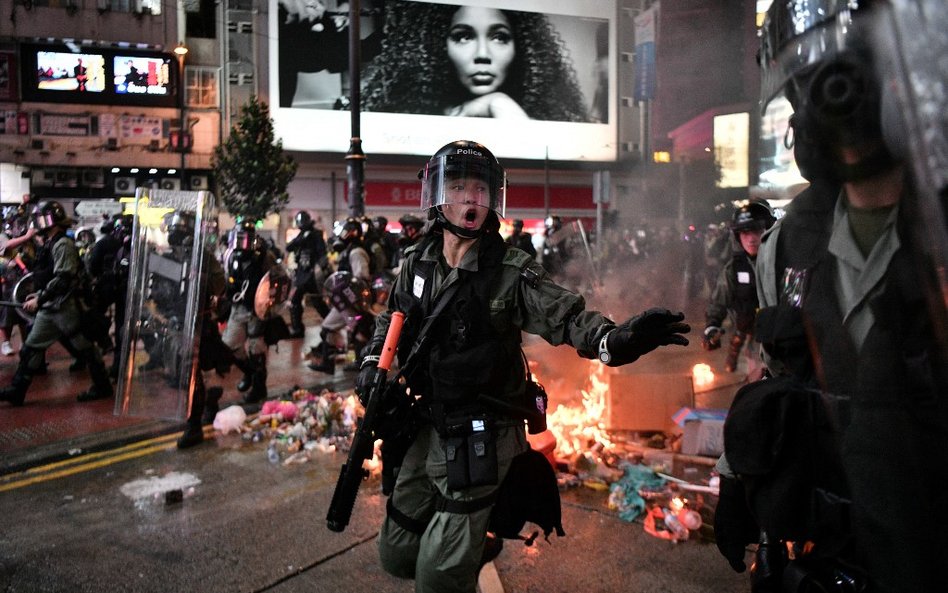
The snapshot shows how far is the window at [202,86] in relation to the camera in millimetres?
29984

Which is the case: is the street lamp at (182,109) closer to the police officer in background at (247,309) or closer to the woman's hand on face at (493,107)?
the woman's hand on face at (493,107)

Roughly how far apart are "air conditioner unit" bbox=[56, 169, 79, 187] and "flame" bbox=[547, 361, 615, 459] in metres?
28.6

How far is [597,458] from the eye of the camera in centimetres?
460

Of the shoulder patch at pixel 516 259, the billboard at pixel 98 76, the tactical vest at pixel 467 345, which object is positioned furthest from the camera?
the billboard at pixel 98 76

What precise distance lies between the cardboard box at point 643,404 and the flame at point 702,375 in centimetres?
219

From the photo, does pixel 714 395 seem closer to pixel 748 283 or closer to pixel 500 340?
pixel 748 283

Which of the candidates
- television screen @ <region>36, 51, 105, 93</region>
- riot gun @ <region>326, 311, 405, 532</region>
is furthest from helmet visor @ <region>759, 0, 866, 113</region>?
television screen @ <region>36, 51, 105, 93</region>

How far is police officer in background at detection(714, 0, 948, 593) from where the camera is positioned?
91 cm

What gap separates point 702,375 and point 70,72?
29.3 meters

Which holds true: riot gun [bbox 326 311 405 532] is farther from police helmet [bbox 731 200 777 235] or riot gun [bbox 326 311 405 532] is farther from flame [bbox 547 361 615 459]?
police helmet [bbox 731 200 777 235]

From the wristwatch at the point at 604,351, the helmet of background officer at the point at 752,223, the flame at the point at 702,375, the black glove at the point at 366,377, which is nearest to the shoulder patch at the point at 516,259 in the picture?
the wristwatch at the point at 604,351

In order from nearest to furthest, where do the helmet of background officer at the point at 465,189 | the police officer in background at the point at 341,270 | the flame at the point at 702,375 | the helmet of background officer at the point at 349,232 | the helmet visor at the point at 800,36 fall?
1. the helmet visor at the point at 800,36
2. the helmet of background officer at the point at 465,189
3. the flame at the point at 702,375
4. the police officer in background at the point at 341,270
5. the helmet of background officer at the point at 349,232

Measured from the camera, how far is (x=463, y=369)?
248 centimetres

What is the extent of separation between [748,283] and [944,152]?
17.2ft
